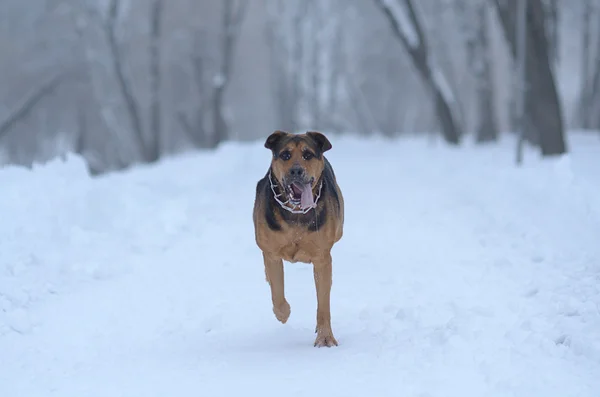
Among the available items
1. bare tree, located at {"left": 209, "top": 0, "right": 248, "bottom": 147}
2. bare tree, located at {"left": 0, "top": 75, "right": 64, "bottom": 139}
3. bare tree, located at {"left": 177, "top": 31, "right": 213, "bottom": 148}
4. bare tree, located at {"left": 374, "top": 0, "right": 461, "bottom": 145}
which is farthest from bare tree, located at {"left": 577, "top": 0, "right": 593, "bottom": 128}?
bare tree, located at {"left": 0, "top": 75, "right": 64, "bottom": 139}

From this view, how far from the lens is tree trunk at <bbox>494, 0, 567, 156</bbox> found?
16.4 metres

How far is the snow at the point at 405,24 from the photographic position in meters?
23.7

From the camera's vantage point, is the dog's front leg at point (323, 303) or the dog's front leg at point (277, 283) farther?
the dog's front leg at point (277, 283)

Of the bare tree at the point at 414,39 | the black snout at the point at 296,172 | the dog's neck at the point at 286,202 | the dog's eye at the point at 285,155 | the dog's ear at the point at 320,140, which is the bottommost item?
the dog's neck at the point at 286,202

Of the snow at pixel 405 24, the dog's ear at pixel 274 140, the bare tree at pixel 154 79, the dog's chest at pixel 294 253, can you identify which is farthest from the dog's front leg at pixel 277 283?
the bare tree at pixel 154 79

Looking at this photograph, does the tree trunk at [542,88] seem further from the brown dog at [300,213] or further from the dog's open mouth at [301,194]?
the dog's open mouth at [301,194]

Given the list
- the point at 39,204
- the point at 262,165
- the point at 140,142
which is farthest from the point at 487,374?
the point at 140,142

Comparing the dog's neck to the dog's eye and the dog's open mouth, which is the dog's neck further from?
the dog's eye

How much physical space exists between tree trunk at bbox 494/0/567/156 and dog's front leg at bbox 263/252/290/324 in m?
11.7

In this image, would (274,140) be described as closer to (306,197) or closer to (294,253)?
(306,197)

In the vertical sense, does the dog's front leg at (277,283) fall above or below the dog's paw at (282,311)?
above

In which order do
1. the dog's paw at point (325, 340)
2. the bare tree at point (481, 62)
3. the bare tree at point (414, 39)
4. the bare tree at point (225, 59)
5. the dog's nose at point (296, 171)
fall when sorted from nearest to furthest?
1. the dog's nose at point (296, 171)
2. the dog's paw at point (325, 340)
3. the bare tree at point (414, 39)
4. the bare tree at point (481, 62)
5. the bare tree at point (225, 59)

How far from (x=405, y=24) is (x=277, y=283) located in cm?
1891

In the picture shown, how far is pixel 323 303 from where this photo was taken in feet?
19.8
